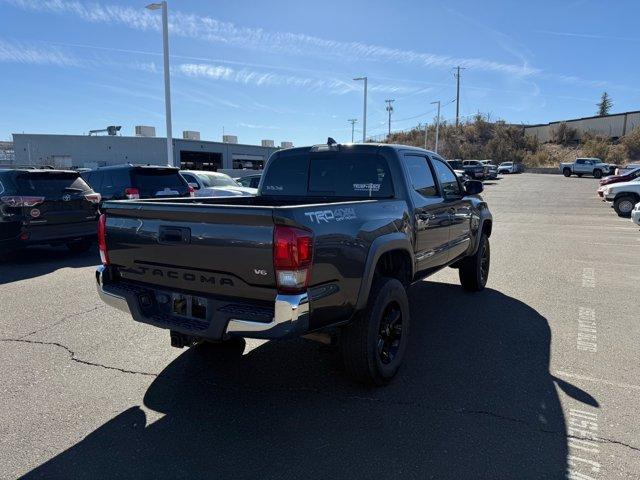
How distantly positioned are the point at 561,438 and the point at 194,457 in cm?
230

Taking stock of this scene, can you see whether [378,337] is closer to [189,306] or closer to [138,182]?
[189,306]

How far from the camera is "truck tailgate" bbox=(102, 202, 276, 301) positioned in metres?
2.88

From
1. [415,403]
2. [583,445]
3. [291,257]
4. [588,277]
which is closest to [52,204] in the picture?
[291,257]

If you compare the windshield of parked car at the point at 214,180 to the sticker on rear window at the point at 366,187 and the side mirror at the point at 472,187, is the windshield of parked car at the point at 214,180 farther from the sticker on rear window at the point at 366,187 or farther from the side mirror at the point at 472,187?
the sticker on rear window at the point at 366,187

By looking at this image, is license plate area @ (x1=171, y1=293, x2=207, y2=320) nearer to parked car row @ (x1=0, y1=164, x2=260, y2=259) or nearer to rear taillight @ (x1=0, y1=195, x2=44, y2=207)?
parked car row @ (x1=0, y1=164, x2=260, y2=259)

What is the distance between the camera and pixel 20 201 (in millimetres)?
7922

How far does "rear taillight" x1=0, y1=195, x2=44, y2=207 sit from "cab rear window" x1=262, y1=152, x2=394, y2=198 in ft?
17.0

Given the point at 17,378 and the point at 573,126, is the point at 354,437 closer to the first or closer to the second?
the point at 17,378

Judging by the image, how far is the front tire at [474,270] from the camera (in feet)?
20.8

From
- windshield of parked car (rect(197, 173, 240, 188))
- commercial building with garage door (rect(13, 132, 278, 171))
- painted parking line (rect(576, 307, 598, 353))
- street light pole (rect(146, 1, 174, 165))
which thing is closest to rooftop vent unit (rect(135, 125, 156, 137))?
commercial building with garage door (rect(13, 132, 278, 171))

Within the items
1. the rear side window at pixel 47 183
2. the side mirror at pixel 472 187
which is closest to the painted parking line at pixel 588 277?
the side mirror at pixel 472 187

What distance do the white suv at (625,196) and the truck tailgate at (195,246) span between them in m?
18.0

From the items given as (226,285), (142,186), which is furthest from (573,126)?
(226,285)

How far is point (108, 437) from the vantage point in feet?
9.82
